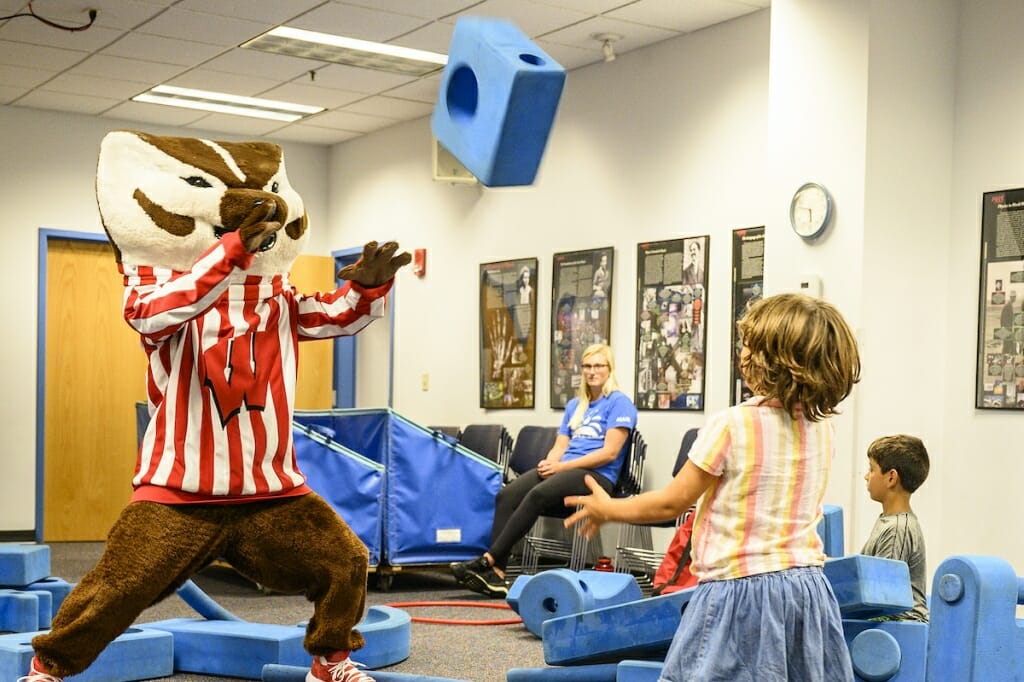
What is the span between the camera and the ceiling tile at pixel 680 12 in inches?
→ 236

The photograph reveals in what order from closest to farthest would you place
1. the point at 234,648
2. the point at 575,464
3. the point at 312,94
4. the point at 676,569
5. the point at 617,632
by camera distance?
the point at 617,632 → the point at 234,648 → the point at 676,569 → the point at 575,464 → the point at 312,94

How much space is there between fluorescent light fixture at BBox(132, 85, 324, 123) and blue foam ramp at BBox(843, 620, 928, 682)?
648 centimetres

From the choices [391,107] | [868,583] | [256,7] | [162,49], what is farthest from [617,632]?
[391,107]

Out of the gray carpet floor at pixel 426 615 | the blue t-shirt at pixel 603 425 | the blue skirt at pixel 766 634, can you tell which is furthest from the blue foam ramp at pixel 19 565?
the blue skirt at pixel 766 634

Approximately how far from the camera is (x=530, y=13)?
6.15m

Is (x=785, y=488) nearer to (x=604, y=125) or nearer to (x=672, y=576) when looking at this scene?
(x=672, y=576)

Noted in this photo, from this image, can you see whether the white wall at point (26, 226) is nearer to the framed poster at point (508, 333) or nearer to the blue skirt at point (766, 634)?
the framed poster at point (508, 333)

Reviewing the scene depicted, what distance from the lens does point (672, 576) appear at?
4.16m

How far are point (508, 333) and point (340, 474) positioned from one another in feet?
7.59

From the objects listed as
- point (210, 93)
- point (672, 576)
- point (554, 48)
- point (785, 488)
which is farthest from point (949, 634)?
point (210, 93)

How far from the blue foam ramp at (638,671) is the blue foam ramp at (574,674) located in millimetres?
126

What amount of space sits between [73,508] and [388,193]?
120 inches

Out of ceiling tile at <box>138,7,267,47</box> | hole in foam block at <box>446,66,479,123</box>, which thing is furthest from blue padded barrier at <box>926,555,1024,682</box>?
ceiling tile at <box>138,7,267,47</box>

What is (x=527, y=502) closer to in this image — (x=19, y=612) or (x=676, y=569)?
(x=676, y=569)
